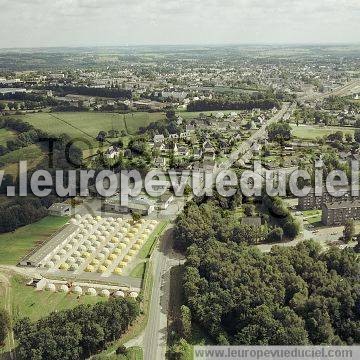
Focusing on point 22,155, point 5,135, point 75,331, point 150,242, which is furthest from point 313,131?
point 75,331

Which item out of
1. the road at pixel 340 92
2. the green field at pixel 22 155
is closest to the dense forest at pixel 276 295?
the green field at pixel 22 155

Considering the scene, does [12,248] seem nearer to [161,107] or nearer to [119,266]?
[119,266]

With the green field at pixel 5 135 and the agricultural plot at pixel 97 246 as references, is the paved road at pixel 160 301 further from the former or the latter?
the green field at pixel 5 135

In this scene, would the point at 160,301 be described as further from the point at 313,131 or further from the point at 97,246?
the point at 313,131

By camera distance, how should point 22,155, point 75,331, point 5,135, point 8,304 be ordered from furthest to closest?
1. point 5,135
2. point 22,155
3. point 8,304
4. point 75,331

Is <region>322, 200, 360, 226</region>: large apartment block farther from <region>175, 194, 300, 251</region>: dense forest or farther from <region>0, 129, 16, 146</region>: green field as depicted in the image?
<region>0, 129, 16, 146</region>: green field

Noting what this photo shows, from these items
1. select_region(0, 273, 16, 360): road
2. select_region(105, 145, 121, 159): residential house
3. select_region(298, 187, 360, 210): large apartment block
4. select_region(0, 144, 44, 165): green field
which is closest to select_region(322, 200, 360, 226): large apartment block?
select_region(298, 187, 360, 210): large apartment block
